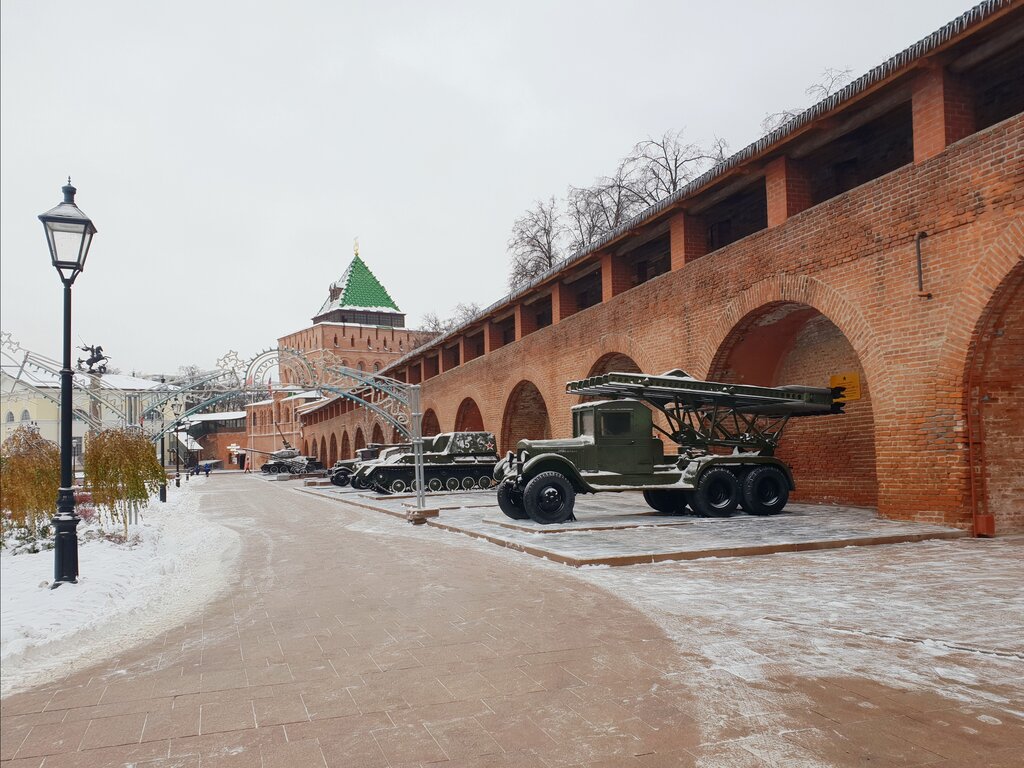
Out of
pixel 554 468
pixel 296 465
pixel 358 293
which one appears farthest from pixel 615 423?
pixel 358 293

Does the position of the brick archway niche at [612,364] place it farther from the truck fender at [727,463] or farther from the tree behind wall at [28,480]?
the tree behind wall at [28,480]

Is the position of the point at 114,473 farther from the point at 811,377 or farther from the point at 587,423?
the point at 811,377

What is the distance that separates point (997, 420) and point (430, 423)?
2642cm

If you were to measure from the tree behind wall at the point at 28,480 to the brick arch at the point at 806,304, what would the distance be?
1070 centimetres

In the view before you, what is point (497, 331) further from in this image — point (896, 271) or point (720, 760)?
point (720, 760)

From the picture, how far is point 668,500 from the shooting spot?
12.3 metres

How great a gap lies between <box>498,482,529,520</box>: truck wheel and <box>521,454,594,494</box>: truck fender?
0.61 meters

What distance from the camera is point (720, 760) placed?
9.96 feet

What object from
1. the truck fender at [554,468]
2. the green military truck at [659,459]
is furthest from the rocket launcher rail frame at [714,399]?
the truck fender at [554,468]

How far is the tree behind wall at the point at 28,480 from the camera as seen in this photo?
8.84 m

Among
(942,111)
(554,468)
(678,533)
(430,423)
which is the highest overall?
(942,111)

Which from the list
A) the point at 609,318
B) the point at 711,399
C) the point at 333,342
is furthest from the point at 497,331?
the point at 333,342

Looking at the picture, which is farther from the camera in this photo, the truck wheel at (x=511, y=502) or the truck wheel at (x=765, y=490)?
the truck wheel at (x=511, y=502)

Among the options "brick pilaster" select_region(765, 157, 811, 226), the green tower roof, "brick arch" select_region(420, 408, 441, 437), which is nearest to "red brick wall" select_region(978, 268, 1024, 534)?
"brick pilaster" select_region(765, 157, 811, 226)
